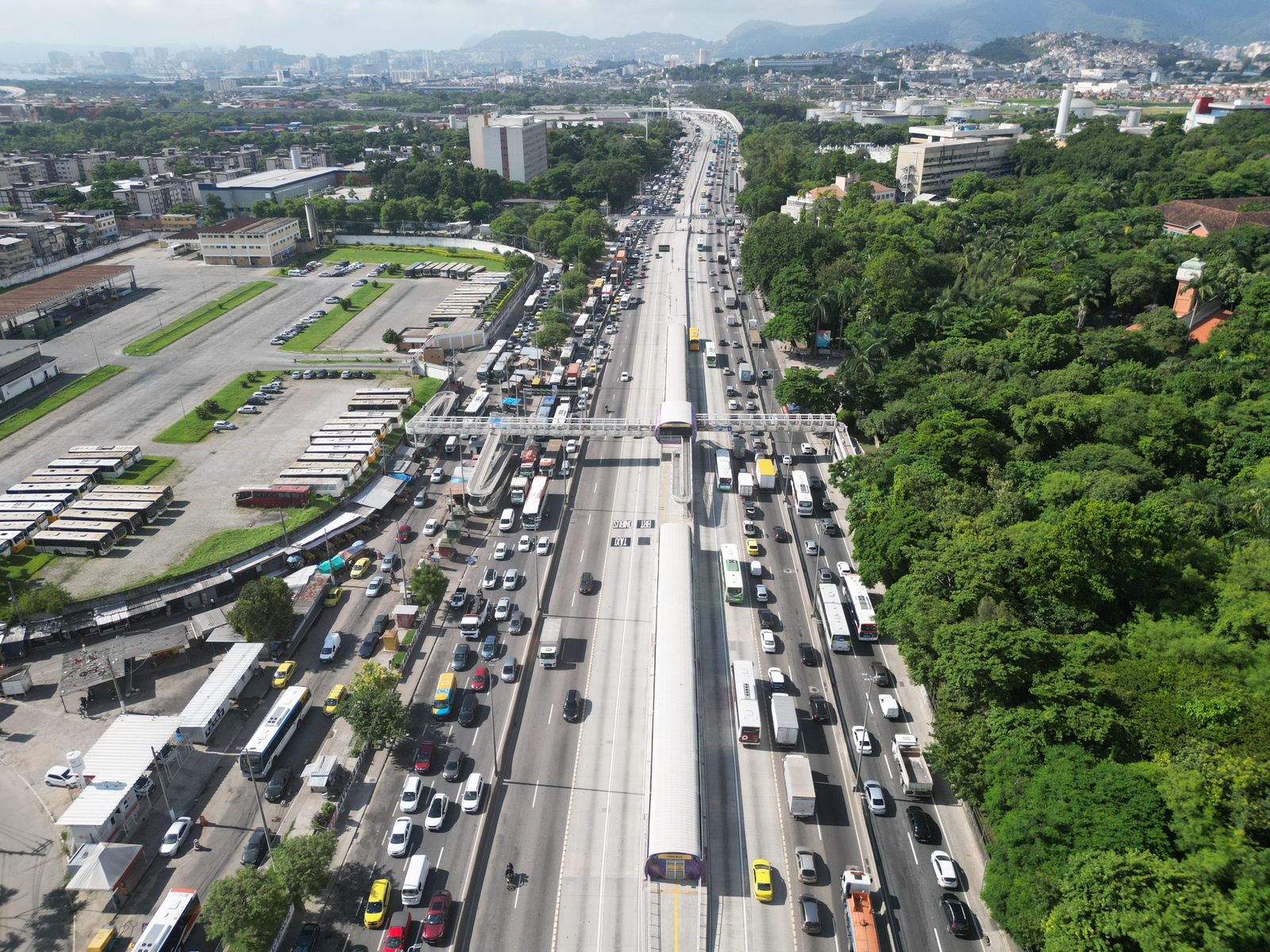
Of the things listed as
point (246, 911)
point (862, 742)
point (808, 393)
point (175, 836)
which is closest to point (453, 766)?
point (246, 911)

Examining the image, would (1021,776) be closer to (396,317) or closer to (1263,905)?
(1263,905)

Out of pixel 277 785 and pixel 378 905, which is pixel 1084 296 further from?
pixel 277 785

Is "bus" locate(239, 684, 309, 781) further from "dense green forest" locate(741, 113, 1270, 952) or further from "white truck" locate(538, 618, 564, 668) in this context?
"dense green forest" locate(741, 113, 1270, 952)

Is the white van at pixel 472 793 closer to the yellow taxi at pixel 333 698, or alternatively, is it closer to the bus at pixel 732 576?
the yellow taxi at pixel 333 698

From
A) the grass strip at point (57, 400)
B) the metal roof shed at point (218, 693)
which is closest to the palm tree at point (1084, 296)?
the metal roof shed at point (218, 693)

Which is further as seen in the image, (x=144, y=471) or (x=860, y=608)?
(x=144, y=471)

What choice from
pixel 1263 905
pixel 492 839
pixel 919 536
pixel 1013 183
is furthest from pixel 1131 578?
pixel 1013 183

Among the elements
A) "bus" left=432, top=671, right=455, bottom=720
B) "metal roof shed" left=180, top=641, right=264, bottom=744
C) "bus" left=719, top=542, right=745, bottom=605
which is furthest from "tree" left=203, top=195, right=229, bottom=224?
"bus" left=432, top=671, right=455, bottom=720
